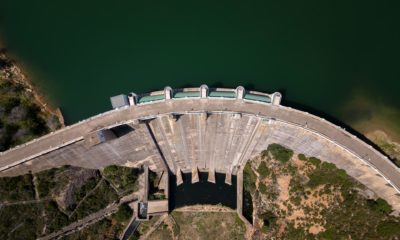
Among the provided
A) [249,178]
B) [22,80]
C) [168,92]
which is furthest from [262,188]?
[22,80]

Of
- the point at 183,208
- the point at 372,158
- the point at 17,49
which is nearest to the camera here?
the point at 372,158

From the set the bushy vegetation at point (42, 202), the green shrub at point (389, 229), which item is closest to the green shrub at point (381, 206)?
the green shrub at point (389, 229)

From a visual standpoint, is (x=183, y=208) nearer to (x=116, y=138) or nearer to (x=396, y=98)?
(x=116, y=138)

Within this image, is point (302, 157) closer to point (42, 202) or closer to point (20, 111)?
point (42, 202)

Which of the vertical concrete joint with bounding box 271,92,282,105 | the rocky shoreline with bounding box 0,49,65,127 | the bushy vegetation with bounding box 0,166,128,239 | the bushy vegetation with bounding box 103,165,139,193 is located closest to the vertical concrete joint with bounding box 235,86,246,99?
the vertical concrete joint with bounding box 271,92,282,105

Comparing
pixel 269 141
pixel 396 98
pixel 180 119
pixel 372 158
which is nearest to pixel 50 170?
pixel 180 119

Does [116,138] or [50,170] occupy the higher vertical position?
[116,138]
